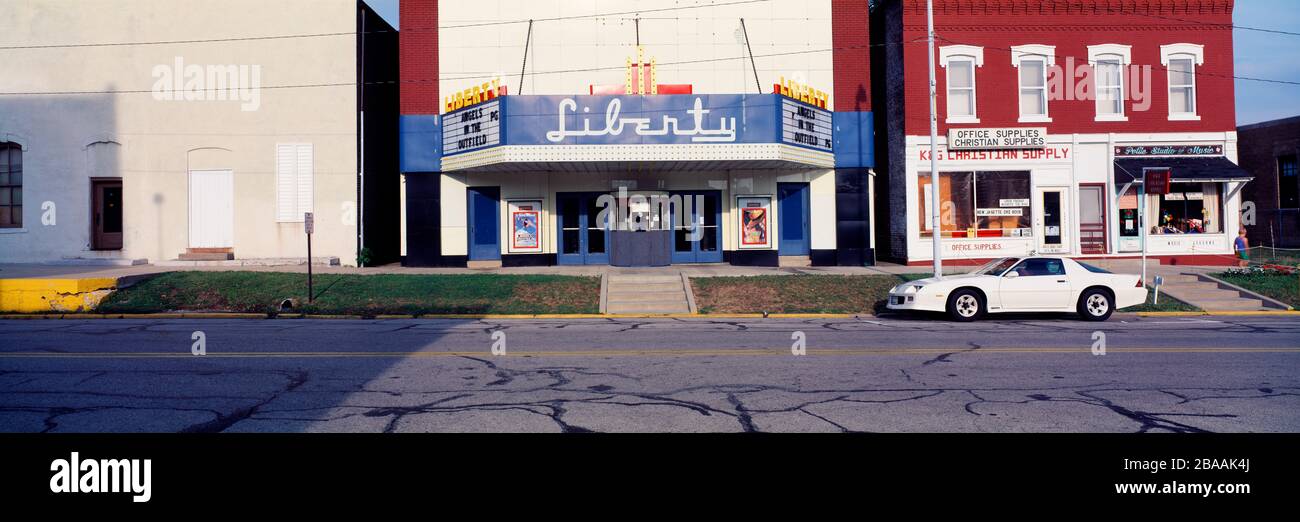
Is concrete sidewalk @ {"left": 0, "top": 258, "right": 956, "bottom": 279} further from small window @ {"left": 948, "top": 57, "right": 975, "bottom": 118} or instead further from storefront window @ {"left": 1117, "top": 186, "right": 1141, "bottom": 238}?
storefront window @ {"left": 1117, "top": 186, "right": 1141, "bottom": 238}

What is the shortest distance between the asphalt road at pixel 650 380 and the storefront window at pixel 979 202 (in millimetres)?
11018

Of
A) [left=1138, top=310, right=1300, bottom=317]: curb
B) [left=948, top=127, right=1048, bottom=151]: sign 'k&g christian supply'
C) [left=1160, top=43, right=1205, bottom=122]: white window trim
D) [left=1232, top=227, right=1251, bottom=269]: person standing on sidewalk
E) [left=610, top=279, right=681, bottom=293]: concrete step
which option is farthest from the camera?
[left=1160, top=43, right=1205, bottom=122]: white window trim

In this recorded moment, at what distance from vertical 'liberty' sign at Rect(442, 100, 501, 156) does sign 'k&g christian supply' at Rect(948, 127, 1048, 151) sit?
45.9ft

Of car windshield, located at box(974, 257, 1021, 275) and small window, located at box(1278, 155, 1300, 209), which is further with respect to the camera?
small window, located at box(1278, 155, 1300, 209)

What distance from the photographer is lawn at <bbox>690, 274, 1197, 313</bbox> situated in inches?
722

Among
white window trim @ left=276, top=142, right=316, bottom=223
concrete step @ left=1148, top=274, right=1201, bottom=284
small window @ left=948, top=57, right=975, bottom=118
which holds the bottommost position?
concrete step @ left=1148, top=274, right=1201, bottom=284

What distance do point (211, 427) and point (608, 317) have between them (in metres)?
11.4

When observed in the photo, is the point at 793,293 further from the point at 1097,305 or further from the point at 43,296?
Result: the point at 43,296

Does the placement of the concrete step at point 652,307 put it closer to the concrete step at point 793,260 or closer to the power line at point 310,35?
the concrete step at point 793,260

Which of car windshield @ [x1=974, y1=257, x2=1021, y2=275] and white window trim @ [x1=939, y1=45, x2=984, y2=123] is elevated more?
white window trim @ [x1=939, y1=45, x2=984, y2=123]

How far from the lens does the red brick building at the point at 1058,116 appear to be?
81.2 ft

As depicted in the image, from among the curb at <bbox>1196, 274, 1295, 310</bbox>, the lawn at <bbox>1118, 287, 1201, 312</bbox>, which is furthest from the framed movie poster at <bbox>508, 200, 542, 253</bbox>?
the curb at <bbox>1196, 274, 1295, 310</bbox>

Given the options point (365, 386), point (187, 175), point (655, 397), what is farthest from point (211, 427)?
point (187, 175)

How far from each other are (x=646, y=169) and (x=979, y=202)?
1062 centimetres
